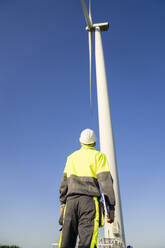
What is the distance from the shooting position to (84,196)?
5.30 metres

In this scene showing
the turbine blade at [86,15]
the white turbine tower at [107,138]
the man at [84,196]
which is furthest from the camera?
the turbine blade at [86,15]

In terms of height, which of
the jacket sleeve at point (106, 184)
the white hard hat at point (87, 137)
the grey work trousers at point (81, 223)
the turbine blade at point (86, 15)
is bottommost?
the grey work trousers at point (81, 223)

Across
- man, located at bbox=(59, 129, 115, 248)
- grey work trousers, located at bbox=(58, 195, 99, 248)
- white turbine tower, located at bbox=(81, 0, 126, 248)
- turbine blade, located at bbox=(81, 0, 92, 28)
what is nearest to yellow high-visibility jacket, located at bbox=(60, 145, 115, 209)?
man, located at bbox=(59, 129, 115, 248)

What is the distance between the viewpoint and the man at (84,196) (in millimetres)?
4973

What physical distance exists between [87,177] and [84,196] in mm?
440

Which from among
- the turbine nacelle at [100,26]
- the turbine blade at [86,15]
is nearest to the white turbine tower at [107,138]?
the turbine blade at [86,15]

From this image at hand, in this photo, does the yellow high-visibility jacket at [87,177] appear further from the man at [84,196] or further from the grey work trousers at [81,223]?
the grey work trousers at [81,223]

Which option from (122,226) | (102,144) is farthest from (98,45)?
(122,226)

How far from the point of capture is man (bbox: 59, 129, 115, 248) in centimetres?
497

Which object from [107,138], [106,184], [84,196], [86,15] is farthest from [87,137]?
[86,15]

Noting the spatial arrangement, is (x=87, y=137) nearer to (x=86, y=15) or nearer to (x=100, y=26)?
(x=86, y=15)

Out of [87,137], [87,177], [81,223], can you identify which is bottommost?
[81,223]

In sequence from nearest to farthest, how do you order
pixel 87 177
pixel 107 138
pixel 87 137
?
pixel 87 177, pixel 87 137, pixel 107 138

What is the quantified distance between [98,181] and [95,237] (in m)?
1.17
